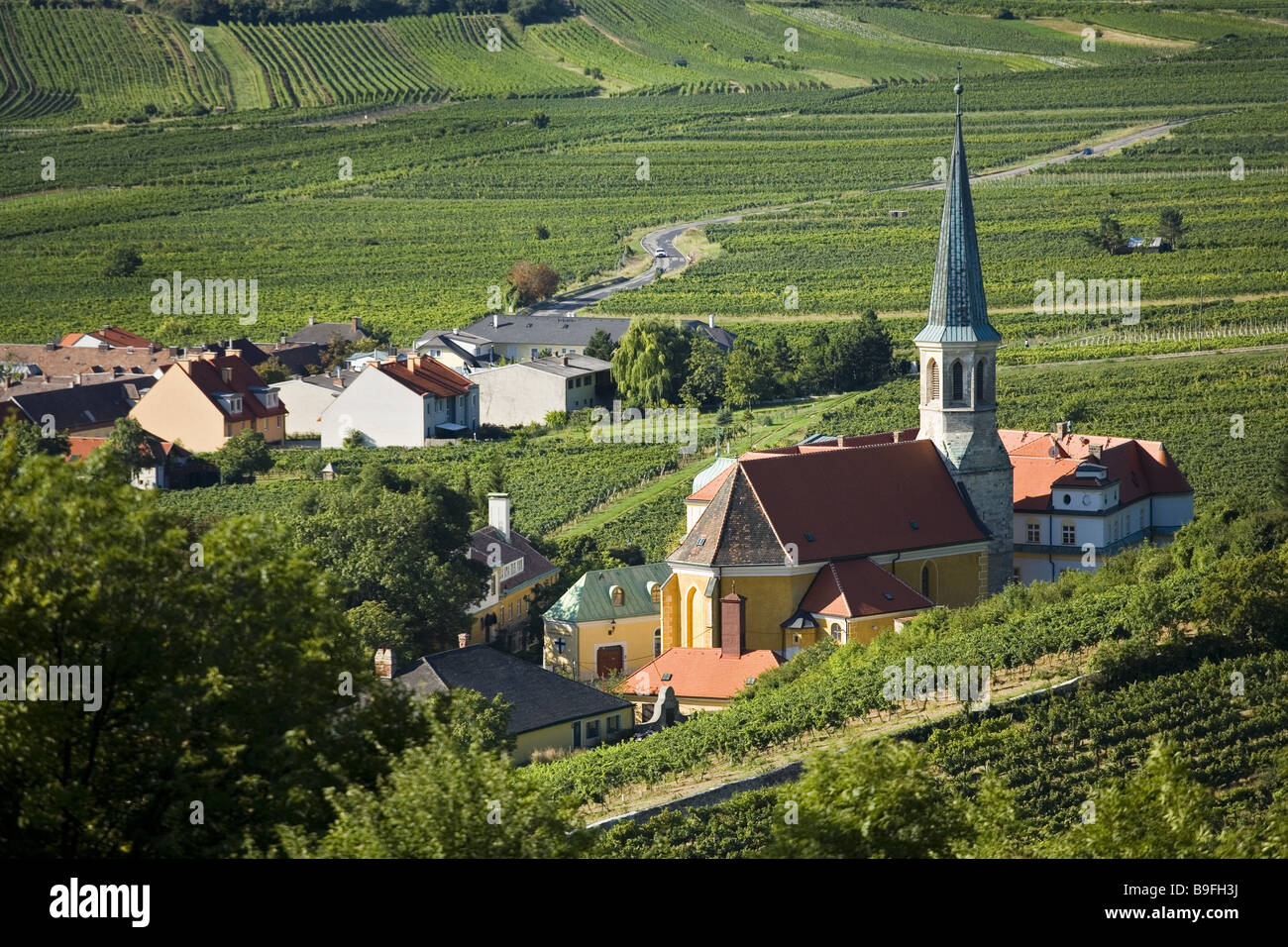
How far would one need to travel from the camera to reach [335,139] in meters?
167

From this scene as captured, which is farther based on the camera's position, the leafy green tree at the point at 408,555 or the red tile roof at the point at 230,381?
the red tile roof at the point at 230,381

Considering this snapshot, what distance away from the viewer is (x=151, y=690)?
2366 centimetres

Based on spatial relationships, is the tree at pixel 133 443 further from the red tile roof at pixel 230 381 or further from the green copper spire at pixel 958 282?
the green copper spire at pixel 958 282

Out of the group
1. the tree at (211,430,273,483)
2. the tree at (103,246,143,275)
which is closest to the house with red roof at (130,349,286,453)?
the tree at (211,430,273,483)

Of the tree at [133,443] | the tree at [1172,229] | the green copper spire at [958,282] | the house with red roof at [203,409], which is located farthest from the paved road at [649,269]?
the green copper spire at [958,282]

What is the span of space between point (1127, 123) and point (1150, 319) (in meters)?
62.9

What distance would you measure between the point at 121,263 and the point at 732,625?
8858 centimetres

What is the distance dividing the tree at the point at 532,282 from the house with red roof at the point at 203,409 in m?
32.4

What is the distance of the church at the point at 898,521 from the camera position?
52.9 meters

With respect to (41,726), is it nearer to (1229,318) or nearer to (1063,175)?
(1229,318)

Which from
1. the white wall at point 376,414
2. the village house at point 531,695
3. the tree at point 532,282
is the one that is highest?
the tree at point 532,282

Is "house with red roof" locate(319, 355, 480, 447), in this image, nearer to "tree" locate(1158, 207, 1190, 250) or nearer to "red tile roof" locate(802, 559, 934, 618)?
"red tile roof" locate(802, 559, 934, 618)

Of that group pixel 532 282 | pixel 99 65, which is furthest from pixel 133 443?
pixel 99 65

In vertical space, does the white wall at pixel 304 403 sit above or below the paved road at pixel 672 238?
below
